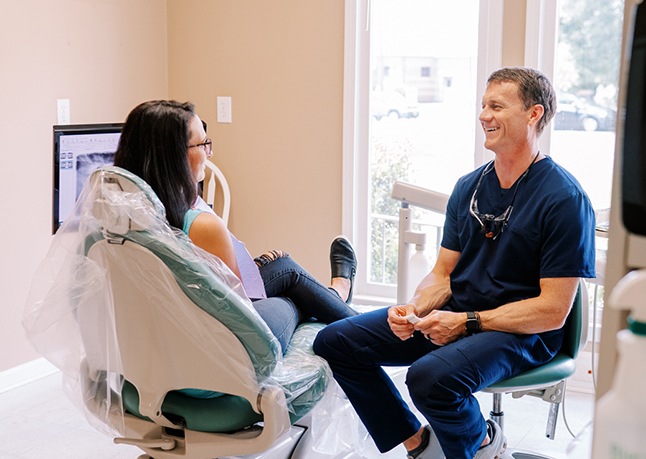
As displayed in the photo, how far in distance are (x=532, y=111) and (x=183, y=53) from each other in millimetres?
2179

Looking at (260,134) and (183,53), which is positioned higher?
(183,53)

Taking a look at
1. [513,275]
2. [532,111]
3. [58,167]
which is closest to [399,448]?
[513,275]

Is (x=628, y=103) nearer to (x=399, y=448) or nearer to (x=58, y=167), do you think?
(x=399, y=448)

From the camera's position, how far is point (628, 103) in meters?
0.52

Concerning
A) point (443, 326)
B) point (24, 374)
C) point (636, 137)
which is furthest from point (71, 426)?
point (636, 137)

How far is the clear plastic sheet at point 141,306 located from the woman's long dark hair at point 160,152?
9.0 inches

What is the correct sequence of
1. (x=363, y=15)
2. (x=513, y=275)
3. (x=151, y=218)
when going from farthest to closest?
(x=363, y=15)
(x=513, y=275)
(x=151, y=218)

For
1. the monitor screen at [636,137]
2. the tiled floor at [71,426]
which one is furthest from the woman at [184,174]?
the monitor screen at [636,137]

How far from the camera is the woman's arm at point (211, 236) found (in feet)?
6.43

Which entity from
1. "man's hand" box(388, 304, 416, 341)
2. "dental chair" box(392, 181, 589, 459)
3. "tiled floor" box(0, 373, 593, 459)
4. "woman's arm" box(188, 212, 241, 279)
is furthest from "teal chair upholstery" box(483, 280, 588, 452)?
"woman's arm" box(188, 212, 241, 279)

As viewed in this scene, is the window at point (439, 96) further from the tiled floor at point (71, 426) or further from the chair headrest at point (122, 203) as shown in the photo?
the chair headrest at point (122, 203)

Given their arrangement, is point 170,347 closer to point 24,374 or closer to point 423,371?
point 423,371

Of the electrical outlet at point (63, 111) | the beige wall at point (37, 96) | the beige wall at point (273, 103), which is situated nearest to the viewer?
the beige wall at point (37, 96)

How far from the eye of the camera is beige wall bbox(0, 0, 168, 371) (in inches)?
122
